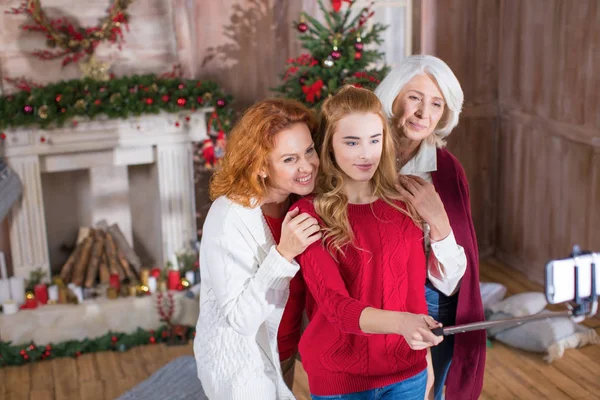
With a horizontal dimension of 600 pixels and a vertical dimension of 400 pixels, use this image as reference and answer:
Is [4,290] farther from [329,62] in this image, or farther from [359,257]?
[359,257]

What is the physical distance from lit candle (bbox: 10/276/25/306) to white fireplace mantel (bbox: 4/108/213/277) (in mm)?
108

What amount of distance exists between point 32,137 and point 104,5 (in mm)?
884

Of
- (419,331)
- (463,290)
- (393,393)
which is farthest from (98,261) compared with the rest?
(419,331)

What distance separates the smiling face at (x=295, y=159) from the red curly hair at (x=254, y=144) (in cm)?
2

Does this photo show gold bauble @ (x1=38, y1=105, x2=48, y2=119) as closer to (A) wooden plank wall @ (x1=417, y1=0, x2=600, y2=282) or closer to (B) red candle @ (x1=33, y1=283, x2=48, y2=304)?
(B) red candle @ (x1=33, y1=283, x2=48, y2=304)

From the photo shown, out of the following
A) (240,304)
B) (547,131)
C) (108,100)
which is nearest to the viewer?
(240,304)

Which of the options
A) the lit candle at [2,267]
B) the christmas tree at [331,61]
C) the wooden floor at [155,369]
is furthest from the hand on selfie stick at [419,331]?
the lit candle at [2,267]

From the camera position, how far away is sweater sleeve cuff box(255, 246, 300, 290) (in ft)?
6.24

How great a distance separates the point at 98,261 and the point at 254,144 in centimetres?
292

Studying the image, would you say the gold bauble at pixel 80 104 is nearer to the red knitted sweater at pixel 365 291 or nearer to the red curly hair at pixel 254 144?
the red curly hair at pixel 254 144

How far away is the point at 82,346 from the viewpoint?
4.33m

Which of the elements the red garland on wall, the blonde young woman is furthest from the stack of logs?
the blonde young woman

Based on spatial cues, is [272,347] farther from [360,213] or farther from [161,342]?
[161,342]

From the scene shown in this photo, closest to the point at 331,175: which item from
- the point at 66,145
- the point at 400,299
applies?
the point at 400,299
